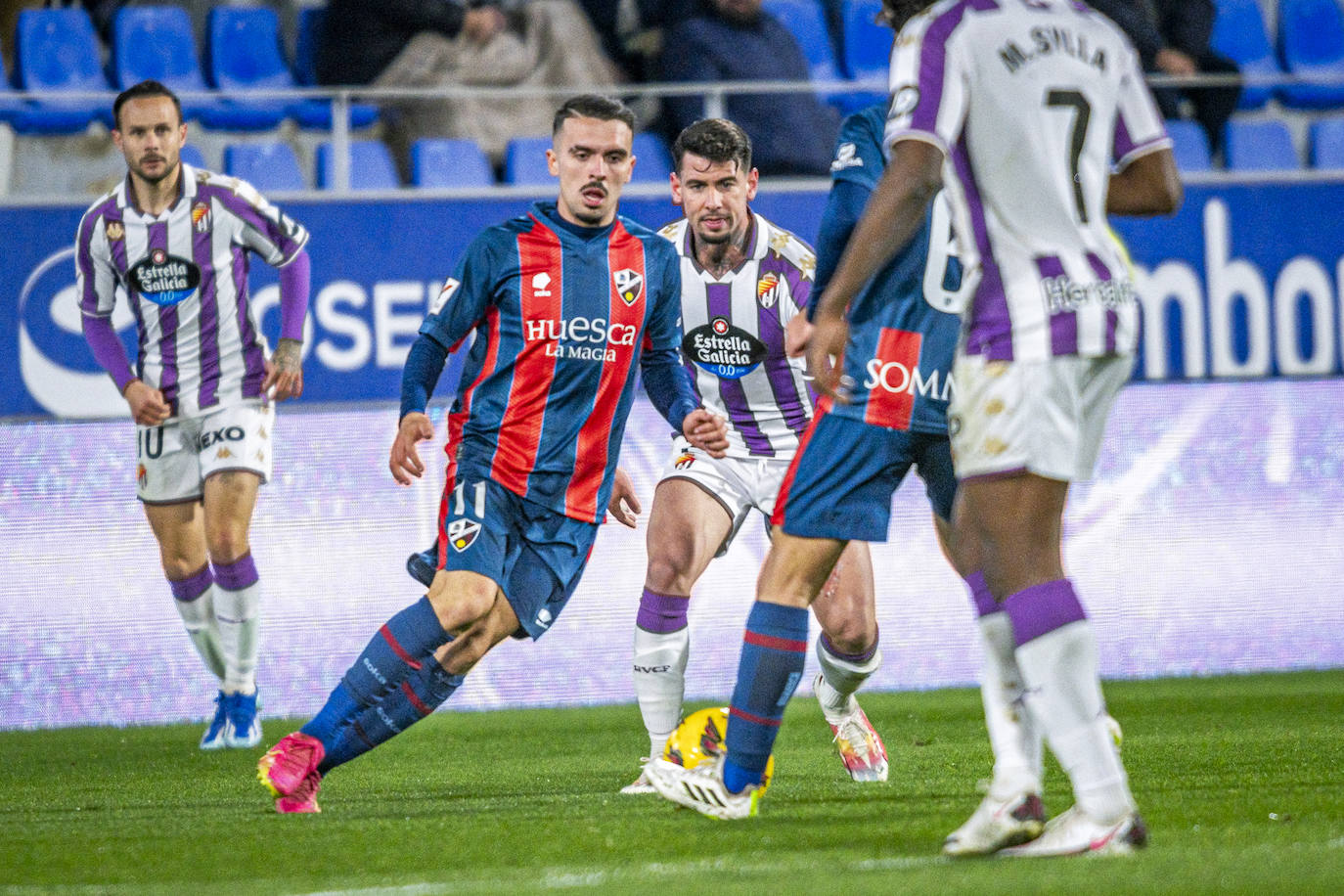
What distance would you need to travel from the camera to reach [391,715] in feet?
15.2

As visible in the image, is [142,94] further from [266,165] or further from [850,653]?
[850,653]

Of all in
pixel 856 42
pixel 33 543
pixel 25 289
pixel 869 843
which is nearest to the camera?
pixel 869 843

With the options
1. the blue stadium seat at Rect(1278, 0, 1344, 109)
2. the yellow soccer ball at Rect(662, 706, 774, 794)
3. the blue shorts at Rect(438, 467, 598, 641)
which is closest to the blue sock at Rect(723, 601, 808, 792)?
the yellow soccer ball at Rect(662, 706, 774, 794)

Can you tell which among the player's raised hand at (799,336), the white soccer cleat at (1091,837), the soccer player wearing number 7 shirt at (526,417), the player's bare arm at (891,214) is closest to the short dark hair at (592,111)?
the soccer player wearing number 7 shirt at (526,417)

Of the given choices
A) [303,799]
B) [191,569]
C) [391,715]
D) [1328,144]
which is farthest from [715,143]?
[1328,144]

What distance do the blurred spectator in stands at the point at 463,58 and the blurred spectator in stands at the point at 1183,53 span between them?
10.3 ft

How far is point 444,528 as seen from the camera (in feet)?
15.4

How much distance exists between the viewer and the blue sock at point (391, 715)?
461cm

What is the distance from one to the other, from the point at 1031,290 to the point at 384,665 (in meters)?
1.99

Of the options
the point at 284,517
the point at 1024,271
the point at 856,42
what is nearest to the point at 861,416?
the point at 1024,271

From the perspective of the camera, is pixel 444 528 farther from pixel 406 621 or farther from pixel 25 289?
pixel 25 289

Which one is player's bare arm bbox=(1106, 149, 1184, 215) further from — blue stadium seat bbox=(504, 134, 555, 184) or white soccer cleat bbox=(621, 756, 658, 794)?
blue stadium seat bbox=(504, 134, 555, 184)

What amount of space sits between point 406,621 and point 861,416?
50.1 inches

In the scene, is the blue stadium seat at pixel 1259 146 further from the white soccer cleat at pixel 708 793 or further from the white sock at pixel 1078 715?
the white sock at pixel 1078 715
